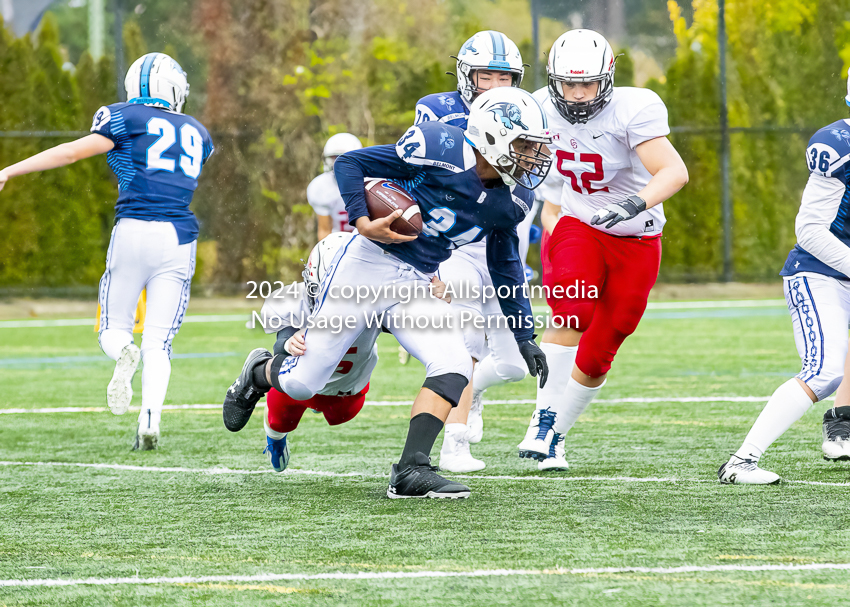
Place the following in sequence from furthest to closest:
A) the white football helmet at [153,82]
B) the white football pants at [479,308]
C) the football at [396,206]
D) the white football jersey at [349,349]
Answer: the white football helmet at [153,82] → the white football pants at [479,308] → the white football jersey at [349,349] → the football at [396,206]

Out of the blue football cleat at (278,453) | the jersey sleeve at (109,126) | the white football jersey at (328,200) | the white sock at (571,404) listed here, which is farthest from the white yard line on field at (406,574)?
the white football jersey at (328,200)

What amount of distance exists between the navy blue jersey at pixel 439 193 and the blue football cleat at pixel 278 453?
3.45 feet

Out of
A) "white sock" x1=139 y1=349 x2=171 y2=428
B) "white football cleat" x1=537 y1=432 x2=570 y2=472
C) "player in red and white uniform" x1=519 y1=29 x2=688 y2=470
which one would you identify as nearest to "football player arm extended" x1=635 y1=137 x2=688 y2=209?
"player in red and white uniform" x1=519 y1=29 x2=688 y2=470

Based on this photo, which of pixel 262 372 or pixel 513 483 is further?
pixel 262 372

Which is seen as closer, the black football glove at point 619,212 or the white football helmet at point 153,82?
the black football glove at point 619,212

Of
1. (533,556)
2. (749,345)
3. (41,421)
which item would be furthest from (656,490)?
(749,345)

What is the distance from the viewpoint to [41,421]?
255 inches

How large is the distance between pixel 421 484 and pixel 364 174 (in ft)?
3.93

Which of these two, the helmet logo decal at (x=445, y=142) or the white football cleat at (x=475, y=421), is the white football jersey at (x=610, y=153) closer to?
the helmet logo decal at (x=445, y=142)

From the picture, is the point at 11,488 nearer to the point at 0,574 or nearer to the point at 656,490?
the point at 0,574

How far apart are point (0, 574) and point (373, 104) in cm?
1461

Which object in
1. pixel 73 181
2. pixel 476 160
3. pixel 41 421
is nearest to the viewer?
pixel 476 160

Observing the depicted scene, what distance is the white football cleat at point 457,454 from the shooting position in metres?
4.91

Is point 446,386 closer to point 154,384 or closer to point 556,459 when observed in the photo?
point 556,459
